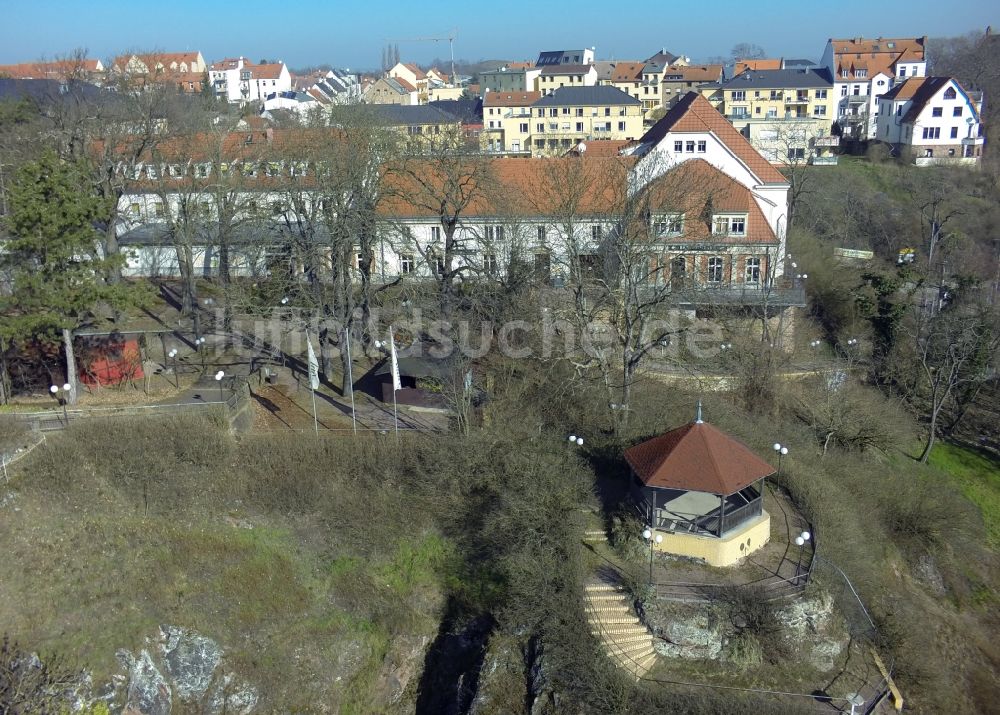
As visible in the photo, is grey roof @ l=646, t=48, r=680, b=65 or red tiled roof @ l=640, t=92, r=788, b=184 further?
grey roof @ l=646, t=48, r=680, b=65

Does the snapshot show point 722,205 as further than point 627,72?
No

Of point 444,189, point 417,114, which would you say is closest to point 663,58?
point 417,114

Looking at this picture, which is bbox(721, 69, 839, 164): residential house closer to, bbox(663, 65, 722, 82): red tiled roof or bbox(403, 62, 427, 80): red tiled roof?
bbox(663, 65, 722, 82): red tiled roof

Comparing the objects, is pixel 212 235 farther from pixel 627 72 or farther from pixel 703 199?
pixel 627 72

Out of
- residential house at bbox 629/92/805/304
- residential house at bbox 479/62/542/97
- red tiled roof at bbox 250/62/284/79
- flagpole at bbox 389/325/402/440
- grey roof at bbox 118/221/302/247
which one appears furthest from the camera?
red tiled roof at bbox 250/62/284/79

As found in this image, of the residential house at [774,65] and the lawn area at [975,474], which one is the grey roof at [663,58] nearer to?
the residential house at [774,65]

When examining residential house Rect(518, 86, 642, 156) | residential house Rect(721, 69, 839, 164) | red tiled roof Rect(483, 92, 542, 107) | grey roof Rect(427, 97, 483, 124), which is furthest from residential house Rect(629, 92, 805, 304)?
grey roof Rect(427, 97, 483, 124)
